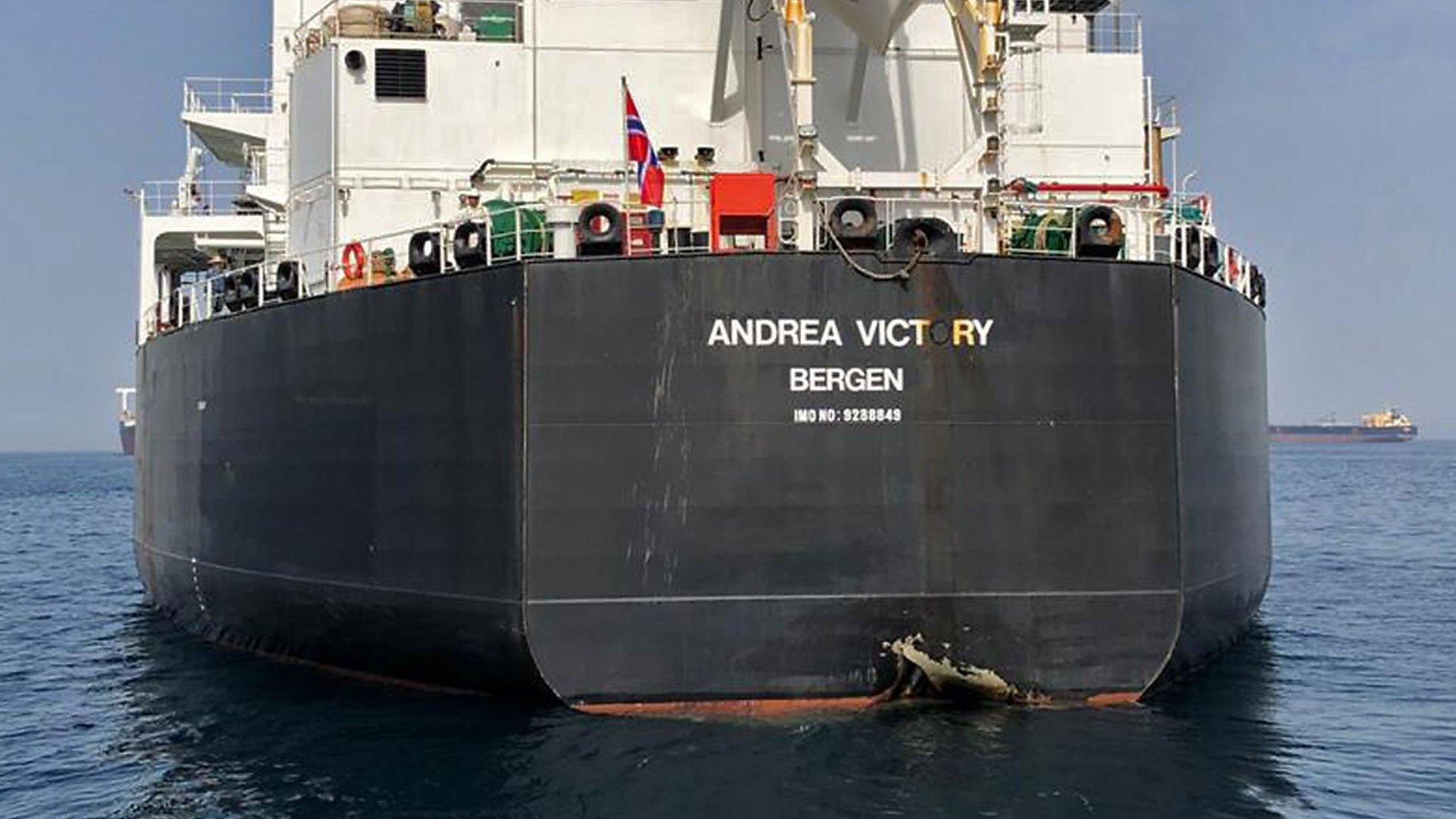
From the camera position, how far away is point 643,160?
14.8m

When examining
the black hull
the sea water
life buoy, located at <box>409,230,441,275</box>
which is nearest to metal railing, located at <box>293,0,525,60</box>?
life buoy, located at <box>409,230,441,275</box>

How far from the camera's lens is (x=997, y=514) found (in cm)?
1321

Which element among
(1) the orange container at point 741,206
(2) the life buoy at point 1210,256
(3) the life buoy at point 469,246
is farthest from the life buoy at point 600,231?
(2) the life buoy at point 1210,256

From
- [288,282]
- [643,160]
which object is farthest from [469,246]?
[288,282]

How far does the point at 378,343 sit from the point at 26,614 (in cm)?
1300

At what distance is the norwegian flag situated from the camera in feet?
48.3

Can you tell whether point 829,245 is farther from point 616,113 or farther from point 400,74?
point 400,74

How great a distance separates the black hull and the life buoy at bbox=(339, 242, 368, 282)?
220 centimetres

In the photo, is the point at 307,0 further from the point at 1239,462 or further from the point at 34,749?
the point at 1239,462

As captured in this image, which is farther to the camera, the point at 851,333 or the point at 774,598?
the point at 851,333

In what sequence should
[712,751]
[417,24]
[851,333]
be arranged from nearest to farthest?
[712,751] < [851,333] < [417,24]

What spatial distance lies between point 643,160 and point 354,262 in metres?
3.76

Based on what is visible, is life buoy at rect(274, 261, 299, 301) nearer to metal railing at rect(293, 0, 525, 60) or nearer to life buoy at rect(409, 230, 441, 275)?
life buoy at rect(409, 230, 441, 275)

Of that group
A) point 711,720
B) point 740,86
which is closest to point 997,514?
point 711,720
